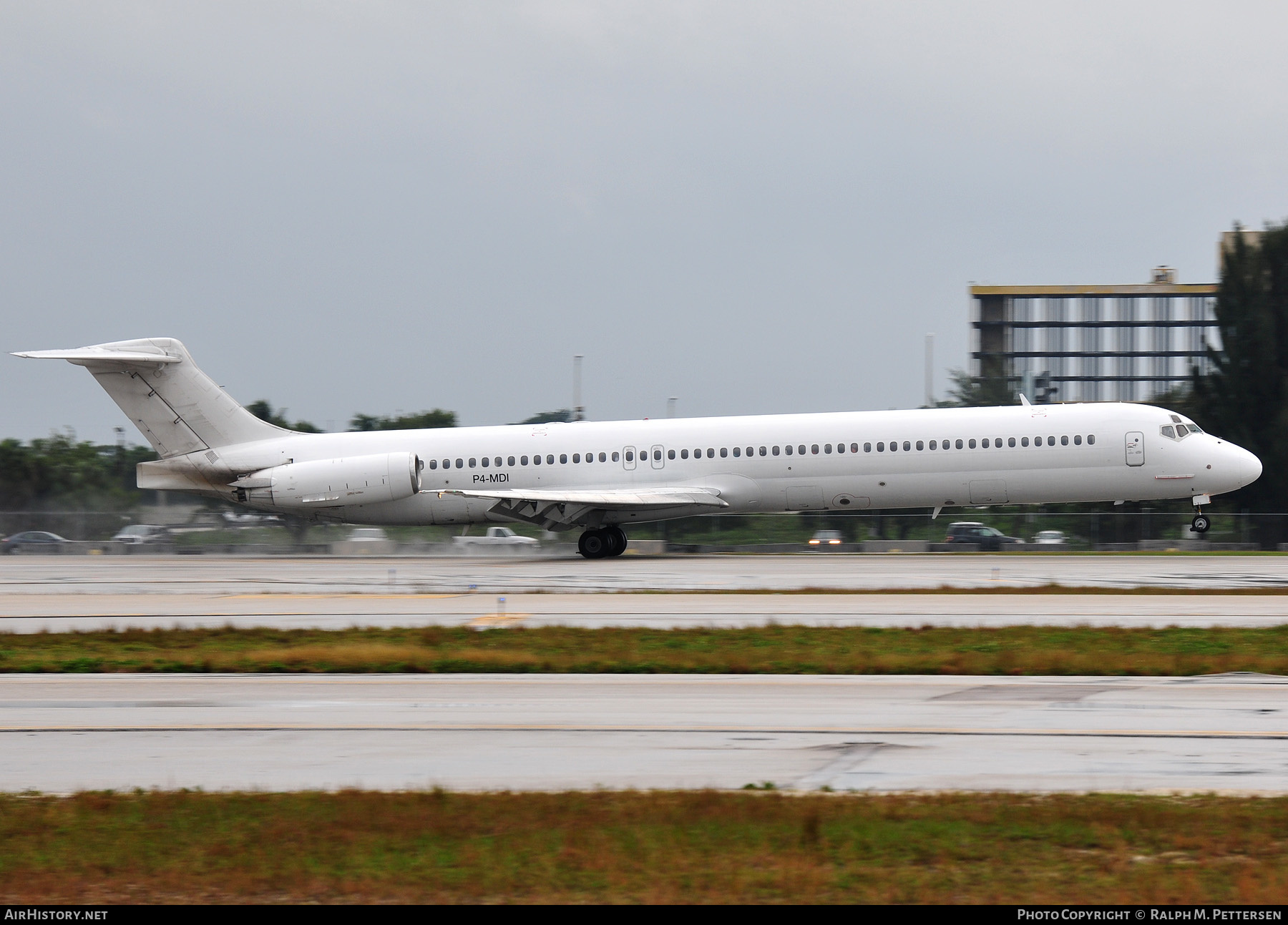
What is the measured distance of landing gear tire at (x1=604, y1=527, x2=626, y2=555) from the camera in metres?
35.2

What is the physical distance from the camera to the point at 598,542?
3509 cm

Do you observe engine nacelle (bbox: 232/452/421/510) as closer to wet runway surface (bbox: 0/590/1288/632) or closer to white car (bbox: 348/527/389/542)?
white car (bbox: 348/527/389/542)

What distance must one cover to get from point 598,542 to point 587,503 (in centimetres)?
232

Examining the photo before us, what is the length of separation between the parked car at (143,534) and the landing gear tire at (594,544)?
1654 centimetres

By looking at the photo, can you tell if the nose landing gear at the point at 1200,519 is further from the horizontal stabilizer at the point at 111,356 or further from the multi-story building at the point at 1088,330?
the multi-story building at the point at 1088,330

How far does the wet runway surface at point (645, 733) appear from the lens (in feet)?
29.2

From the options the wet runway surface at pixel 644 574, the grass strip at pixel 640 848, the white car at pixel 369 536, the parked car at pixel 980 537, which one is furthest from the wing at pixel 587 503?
the grass strip at pixel 640 848

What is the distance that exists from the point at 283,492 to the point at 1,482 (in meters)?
21.2

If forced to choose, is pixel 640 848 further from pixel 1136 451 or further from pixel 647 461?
pixel 1136 451

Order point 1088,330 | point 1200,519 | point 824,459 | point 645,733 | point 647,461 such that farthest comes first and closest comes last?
point 1088,330, point 647,461, point 824,459, point 1200,519, point 645,733

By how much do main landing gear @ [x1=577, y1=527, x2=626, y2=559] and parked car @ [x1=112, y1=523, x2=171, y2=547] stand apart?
16.5 metres

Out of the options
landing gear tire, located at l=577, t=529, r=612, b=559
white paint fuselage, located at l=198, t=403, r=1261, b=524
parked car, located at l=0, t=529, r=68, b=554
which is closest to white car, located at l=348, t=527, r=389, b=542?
white paint fuselage, located at l=198, t=403, r=1261, b=524

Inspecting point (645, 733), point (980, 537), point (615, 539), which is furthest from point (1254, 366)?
point (645, 733)

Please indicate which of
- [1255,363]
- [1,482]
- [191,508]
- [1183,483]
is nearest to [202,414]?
[191,508]
